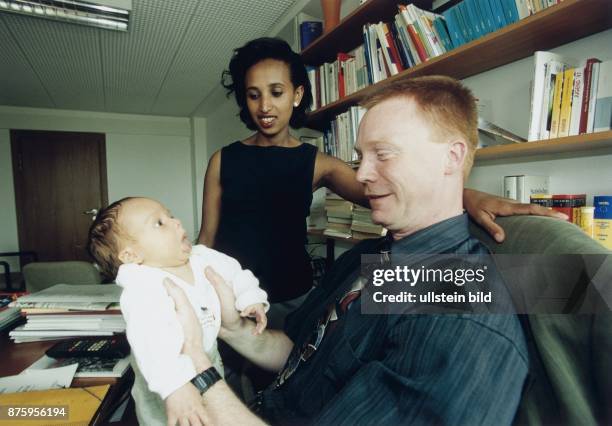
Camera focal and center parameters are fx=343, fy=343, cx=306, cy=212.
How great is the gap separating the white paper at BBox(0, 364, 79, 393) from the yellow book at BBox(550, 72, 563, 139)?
5.25ft

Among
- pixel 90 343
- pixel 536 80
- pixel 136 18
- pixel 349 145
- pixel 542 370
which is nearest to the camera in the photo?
pixel 542 370

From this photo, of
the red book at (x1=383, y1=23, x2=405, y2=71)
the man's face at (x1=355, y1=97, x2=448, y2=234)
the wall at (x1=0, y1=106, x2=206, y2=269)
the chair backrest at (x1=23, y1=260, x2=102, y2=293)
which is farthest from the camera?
the wall at (x1=0, y1=106, x2=206, y2=269)

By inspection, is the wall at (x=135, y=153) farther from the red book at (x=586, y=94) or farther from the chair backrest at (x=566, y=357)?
the chair backrest at (x=566, y=357)

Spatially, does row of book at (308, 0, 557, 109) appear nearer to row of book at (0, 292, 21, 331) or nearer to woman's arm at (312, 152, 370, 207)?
woman's arm at (312, 152, 370, 207)

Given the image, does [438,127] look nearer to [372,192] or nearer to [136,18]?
[372,192]

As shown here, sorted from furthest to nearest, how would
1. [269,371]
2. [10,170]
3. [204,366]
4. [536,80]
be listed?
[10,170]
[536,80]
[269,371]
[204,366]

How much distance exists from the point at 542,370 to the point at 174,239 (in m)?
0.90

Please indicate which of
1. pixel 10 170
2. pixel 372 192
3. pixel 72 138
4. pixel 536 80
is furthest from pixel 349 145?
pixel 10 170

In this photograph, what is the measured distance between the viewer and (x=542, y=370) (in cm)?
51

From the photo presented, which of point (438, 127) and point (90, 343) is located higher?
point (438, 127)

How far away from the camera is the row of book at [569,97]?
3.49ft

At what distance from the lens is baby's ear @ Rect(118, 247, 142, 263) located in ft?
3.13

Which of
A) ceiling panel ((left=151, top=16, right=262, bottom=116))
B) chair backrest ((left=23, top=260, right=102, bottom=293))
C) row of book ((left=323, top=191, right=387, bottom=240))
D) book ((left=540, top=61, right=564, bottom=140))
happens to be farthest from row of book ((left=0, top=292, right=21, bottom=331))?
ceiling panel ((left=151, top=16, right=262, bottom=116))

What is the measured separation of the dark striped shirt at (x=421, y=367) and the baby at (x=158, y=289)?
0.91 ft
